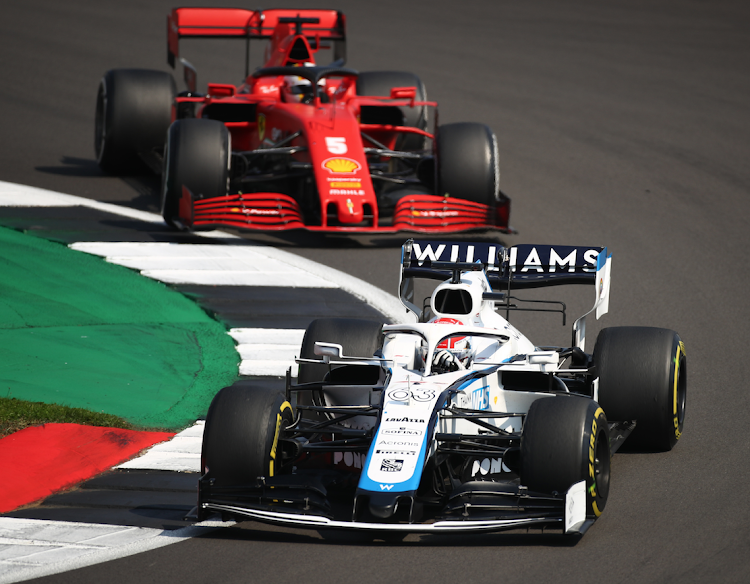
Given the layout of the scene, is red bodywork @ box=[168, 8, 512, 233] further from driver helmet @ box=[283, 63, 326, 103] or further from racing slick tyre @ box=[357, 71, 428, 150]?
racing slick tyre @ box=[357, 71, 428, 150]

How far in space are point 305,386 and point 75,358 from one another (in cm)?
321

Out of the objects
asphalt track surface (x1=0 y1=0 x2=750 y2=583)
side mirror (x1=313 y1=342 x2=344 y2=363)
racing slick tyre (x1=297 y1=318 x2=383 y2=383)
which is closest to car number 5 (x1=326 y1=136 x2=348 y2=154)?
asphalt track surface (x1=0 y1=0 x2=750 y2=583)

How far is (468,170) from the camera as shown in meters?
14.1

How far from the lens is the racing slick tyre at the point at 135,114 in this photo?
1634cm

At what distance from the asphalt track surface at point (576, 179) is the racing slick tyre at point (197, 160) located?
45.1 inches

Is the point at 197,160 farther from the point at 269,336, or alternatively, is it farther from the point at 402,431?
the point at 402,431

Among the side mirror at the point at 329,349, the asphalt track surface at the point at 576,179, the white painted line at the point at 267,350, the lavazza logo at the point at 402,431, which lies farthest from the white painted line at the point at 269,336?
the lavazza logo at the point at 402,431

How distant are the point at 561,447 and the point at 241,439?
176 centimetres

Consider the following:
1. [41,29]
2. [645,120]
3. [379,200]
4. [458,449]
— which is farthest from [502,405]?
[41,29]

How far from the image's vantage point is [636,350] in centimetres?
823

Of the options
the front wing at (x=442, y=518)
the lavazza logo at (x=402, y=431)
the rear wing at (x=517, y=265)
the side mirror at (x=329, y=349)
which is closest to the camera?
the front wing at (x=442, y=518)

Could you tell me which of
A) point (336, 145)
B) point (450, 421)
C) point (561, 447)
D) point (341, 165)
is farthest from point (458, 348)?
point (336, 145)

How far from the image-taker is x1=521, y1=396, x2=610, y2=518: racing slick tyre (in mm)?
6613

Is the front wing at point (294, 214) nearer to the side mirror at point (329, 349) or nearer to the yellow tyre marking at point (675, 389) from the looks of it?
the yellow tyre marking at point (675, 389)
